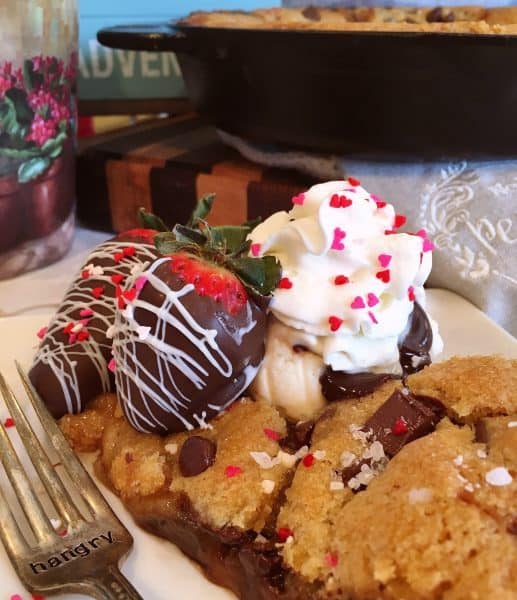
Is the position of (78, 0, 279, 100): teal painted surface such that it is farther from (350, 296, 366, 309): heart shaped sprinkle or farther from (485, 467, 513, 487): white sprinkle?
(485, 467, 513, 487): white sprinkle

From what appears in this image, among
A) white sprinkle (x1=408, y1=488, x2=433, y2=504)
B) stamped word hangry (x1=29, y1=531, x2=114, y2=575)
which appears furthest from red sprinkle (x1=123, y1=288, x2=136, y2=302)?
white sprinkle (x1=408, y1=488, x2=433, y2=504)

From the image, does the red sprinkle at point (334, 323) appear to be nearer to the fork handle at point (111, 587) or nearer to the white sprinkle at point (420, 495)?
the white sprinkle at point (420, 495)

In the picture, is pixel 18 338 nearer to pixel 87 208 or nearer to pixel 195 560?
pixel 195 560

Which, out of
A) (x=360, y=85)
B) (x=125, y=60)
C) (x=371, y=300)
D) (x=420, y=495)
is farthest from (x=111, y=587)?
(x=125, y=60)

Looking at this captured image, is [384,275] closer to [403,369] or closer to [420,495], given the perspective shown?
[403,369]

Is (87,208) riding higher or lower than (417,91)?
lower

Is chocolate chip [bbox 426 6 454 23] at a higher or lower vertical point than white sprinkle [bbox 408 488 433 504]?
higher

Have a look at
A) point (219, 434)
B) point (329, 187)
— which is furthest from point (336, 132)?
point (219, 434)
